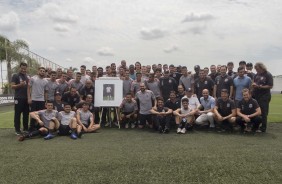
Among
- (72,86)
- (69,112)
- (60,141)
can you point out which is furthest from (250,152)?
(72,86)

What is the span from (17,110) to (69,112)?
1567mm

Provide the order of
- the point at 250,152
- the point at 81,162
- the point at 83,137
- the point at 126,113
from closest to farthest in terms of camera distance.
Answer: the point at 81,162
the point at 250,152
the point at 83,137
the point at 126,113

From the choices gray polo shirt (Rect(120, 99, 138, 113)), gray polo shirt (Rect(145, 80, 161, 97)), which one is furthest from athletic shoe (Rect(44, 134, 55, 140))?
gray polo shirt (Rect(145, 80, 161, 97))

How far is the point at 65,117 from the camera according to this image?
29.8 feet

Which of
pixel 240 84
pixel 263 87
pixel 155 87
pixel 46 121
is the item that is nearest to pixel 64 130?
pixel 46 121

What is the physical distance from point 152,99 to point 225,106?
243cm

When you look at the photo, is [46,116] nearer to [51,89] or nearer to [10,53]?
[51,89]

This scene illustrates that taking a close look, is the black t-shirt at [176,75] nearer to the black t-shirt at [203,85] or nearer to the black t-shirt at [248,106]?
the black t-shirt at [203,85]

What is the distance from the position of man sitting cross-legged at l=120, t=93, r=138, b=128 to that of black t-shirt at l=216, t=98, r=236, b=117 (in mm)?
2839

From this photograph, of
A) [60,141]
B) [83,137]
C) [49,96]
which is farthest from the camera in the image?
[49,96]

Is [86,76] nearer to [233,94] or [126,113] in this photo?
[126,113]

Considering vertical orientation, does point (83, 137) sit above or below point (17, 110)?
below

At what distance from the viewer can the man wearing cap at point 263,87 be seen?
9039 mm

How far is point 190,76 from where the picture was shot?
10.7 meters
